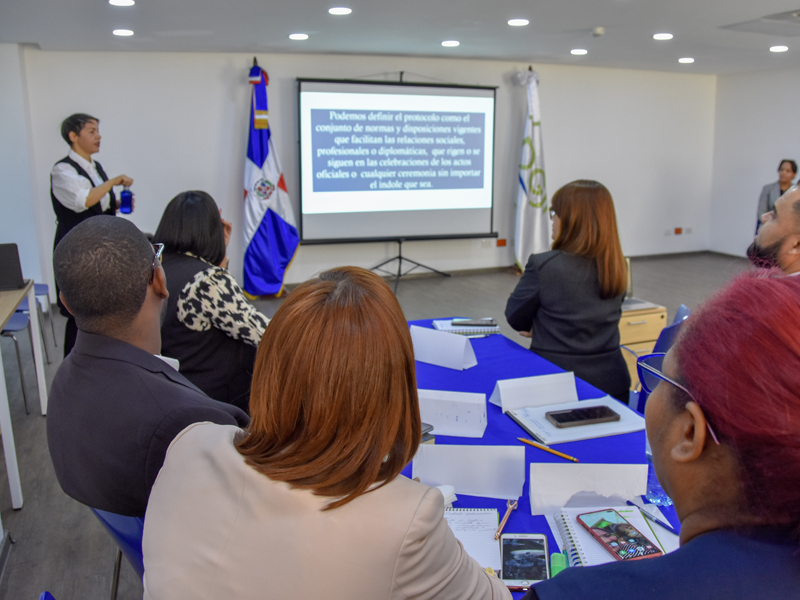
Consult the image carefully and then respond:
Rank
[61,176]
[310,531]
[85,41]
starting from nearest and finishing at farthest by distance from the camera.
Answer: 1. [310,531]
2. [61,176]
3. [85,41]

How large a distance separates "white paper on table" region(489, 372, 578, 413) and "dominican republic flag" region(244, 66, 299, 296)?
15.7 feet

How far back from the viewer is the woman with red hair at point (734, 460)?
0.57 metres

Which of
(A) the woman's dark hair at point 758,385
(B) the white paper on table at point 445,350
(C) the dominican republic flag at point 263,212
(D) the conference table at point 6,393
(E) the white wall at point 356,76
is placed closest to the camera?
(A) the woman's dark hair at point 758,385

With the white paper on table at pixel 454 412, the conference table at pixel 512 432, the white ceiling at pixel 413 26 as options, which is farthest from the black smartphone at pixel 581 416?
the white ceiling at pixel 413 26

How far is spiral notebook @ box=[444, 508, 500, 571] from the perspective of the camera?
48.4 inches

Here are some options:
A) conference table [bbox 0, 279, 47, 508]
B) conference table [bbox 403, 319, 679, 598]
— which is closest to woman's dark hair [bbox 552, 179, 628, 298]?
conference table [bbox 403, 319, 679, 598]

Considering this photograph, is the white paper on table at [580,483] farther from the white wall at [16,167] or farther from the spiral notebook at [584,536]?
the white wall at [16,167]

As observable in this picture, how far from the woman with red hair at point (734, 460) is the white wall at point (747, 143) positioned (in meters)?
8.76

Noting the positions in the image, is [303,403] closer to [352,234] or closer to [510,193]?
[352,234]

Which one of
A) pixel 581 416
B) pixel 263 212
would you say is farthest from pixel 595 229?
pixel 263 212

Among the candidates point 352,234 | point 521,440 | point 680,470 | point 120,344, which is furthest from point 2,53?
point 680,470

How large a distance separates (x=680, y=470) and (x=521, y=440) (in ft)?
3.48

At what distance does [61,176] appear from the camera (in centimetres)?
367

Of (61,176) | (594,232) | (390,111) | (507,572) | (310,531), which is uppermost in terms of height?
(390,111)
